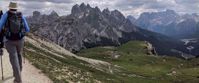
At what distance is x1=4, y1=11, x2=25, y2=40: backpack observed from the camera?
23.5 meters

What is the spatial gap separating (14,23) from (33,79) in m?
11.2

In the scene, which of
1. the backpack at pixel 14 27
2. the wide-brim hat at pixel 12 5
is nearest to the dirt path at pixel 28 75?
the backpack at pixel 14 27

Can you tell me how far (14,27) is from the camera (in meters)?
23.6

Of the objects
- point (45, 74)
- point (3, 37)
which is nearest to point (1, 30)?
point (3, 37)

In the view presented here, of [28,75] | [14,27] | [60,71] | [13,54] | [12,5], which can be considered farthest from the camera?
[60,71]

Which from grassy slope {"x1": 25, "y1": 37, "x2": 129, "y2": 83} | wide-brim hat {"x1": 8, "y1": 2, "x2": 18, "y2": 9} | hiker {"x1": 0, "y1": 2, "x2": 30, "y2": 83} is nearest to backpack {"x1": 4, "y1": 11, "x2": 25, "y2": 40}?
hiker {"x1": 0, "y1": 2, "x2": 30, "y2": 83}

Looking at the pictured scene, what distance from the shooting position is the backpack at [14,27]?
23.5 m

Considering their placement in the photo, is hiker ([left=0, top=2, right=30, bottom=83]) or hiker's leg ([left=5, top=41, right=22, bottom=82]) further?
hiker's leg ([left=5, top=41, right=22, bottom=82])

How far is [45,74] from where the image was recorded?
38062mm

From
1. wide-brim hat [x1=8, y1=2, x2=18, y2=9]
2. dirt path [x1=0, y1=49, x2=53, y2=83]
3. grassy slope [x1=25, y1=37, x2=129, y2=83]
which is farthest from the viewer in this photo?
grassy slope [x1=25, y1=37, x2=129, y2=83]

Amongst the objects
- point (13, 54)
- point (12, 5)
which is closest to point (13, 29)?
point (12, 5)

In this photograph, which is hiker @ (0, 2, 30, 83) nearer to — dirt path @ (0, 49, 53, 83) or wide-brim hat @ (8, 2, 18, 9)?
wide-brim hat @ (8, 2, 18, 9)

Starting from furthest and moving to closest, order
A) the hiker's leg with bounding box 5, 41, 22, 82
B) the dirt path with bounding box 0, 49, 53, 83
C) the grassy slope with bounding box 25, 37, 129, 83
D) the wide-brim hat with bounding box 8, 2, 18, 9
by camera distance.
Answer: the grassy slope with bounding box 25, 37, 129, 83 < the dirt path with bounding box 0, 49, 53, 83 < the hiker's leg with bounding box 5, 41, 22, 82 < the wide-brim hat with bounding box 8, 2, 18, 9

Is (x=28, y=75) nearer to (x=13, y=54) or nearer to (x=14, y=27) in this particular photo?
(x=13, y=54)
